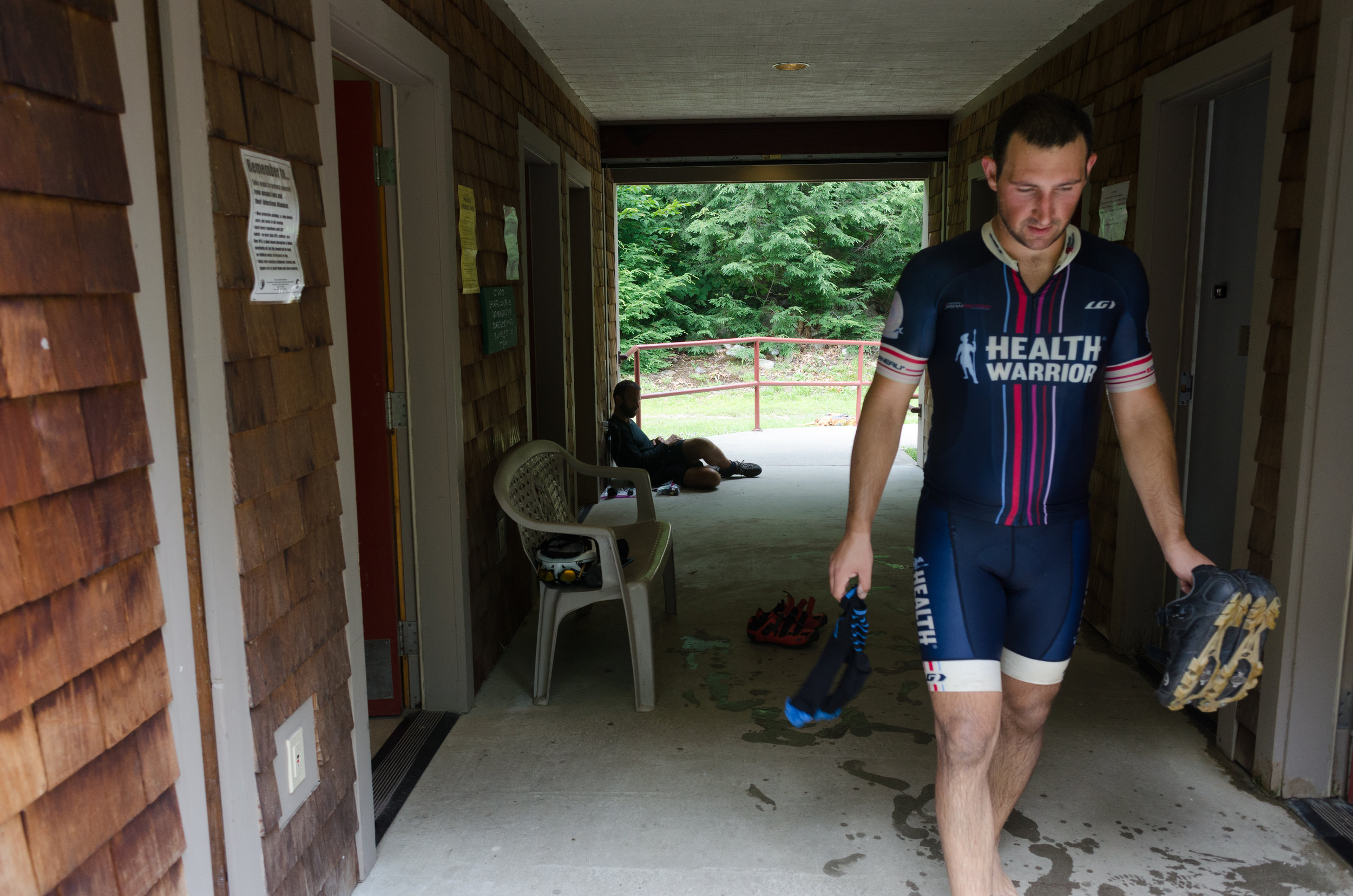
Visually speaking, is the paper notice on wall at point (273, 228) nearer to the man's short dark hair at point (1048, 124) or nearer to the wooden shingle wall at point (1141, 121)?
the man's short dark hair at point (1048, 124)

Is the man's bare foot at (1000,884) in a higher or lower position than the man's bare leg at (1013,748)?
lower

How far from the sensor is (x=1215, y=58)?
9.94ft

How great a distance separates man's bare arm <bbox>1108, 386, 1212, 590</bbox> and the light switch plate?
172 centimetres

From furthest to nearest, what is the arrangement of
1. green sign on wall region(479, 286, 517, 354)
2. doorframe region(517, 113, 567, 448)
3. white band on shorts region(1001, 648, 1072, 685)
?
doorframe region(517, 113, 567, 448) < green sign on wall region(479, 286, 517, 354) < white band on shorts region(1001, 648, 1072, 685)

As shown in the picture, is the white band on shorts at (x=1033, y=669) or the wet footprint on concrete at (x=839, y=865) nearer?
the white band on shorts at (x=1033, y=669)

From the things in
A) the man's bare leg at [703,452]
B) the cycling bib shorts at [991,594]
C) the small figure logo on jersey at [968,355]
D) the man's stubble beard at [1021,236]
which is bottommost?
the man's bare leg at [703,452]

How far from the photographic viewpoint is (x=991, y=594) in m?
2.04

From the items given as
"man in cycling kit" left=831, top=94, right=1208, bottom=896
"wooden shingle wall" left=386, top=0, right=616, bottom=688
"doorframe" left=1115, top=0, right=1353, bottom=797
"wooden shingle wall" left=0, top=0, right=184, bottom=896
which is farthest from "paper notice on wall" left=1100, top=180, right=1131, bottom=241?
"wooden shingle wall" left=0, top=0, right=184, bottom=896

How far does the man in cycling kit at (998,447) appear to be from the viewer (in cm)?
196

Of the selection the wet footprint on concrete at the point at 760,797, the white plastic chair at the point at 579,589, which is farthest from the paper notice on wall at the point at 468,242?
the wet footprint on concrete at the point at 760,797

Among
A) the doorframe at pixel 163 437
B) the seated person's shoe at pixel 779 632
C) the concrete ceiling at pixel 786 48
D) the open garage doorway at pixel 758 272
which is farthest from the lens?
the open garage doorway at pixel 758 272

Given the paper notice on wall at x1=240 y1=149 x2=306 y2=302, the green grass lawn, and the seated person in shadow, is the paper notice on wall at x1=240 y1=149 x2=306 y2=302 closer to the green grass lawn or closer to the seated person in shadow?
the seated person in shadow

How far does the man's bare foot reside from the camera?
217 centimetres

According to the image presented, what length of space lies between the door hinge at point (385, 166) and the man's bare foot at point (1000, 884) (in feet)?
7.94
